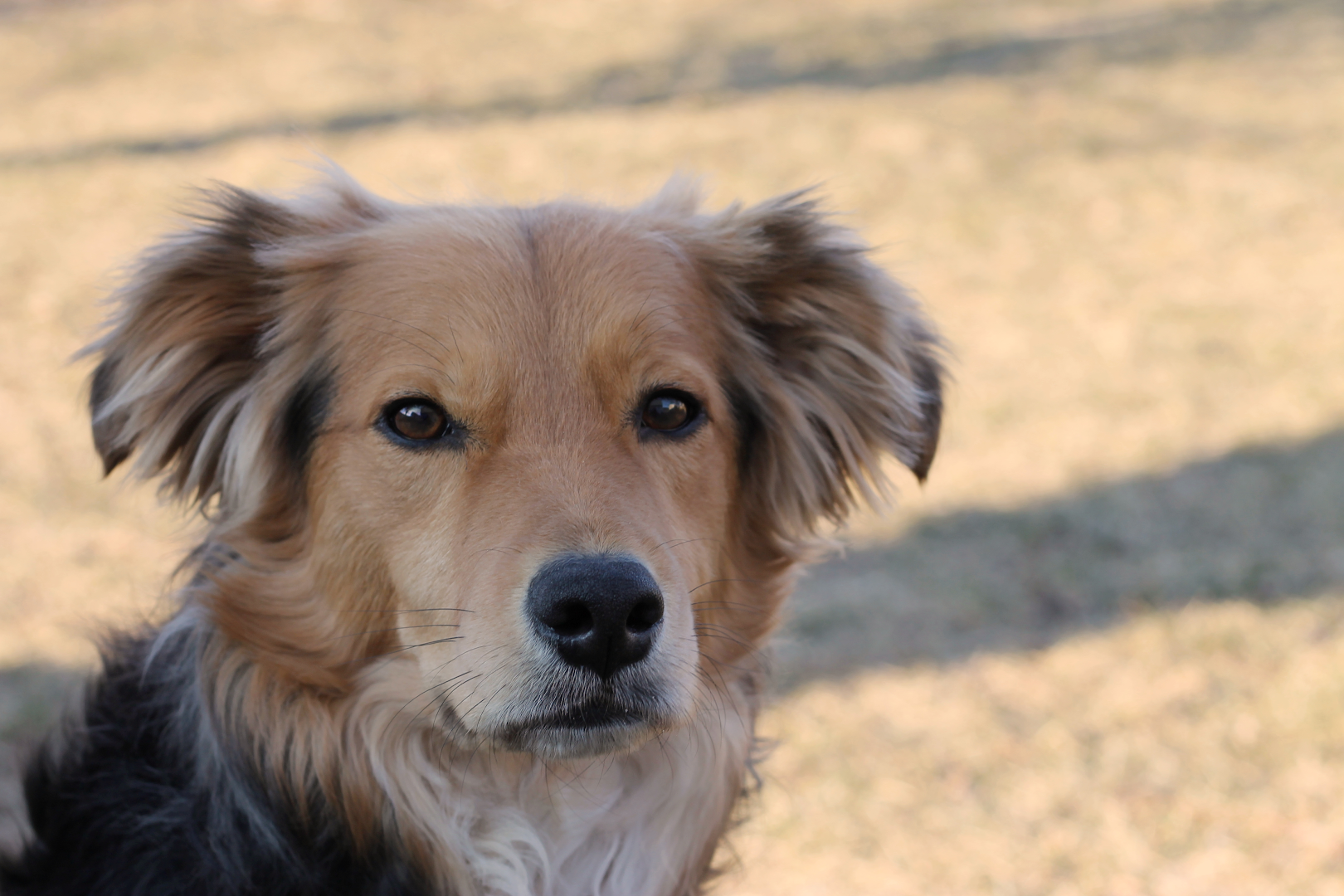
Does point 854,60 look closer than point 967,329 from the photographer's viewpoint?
No

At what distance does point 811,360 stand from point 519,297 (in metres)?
0.86

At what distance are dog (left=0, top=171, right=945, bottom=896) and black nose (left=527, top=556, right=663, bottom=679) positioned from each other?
0.18 ft

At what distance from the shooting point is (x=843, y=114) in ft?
41.3

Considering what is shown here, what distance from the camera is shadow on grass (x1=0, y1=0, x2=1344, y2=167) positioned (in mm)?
12617

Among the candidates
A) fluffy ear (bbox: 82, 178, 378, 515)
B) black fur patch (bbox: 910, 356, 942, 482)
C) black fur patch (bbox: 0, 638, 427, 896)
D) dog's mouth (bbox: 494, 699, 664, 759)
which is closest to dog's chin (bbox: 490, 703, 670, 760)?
dog's mouth (bbox: 494, 699, 664, 759)

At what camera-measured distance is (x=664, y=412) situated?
266 cm

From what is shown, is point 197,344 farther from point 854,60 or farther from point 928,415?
point 854,60

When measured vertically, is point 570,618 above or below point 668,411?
below

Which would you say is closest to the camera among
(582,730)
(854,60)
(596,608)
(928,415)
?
(596,608)

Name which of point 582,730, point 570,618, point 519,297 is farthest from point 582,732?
point 519,297

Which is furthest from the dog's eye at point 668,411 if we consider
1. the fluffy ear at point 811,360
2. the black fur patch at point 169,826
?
the black fur patch at point 169,826

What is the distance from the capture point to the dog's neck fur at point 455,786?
2594 mm

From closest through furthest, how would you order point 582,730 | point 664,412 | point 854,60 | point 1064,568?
1. point 582,730
2. point 664,412
3. point 1064,568
4. point 854,60

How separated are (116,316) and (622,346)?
1.15 metres
